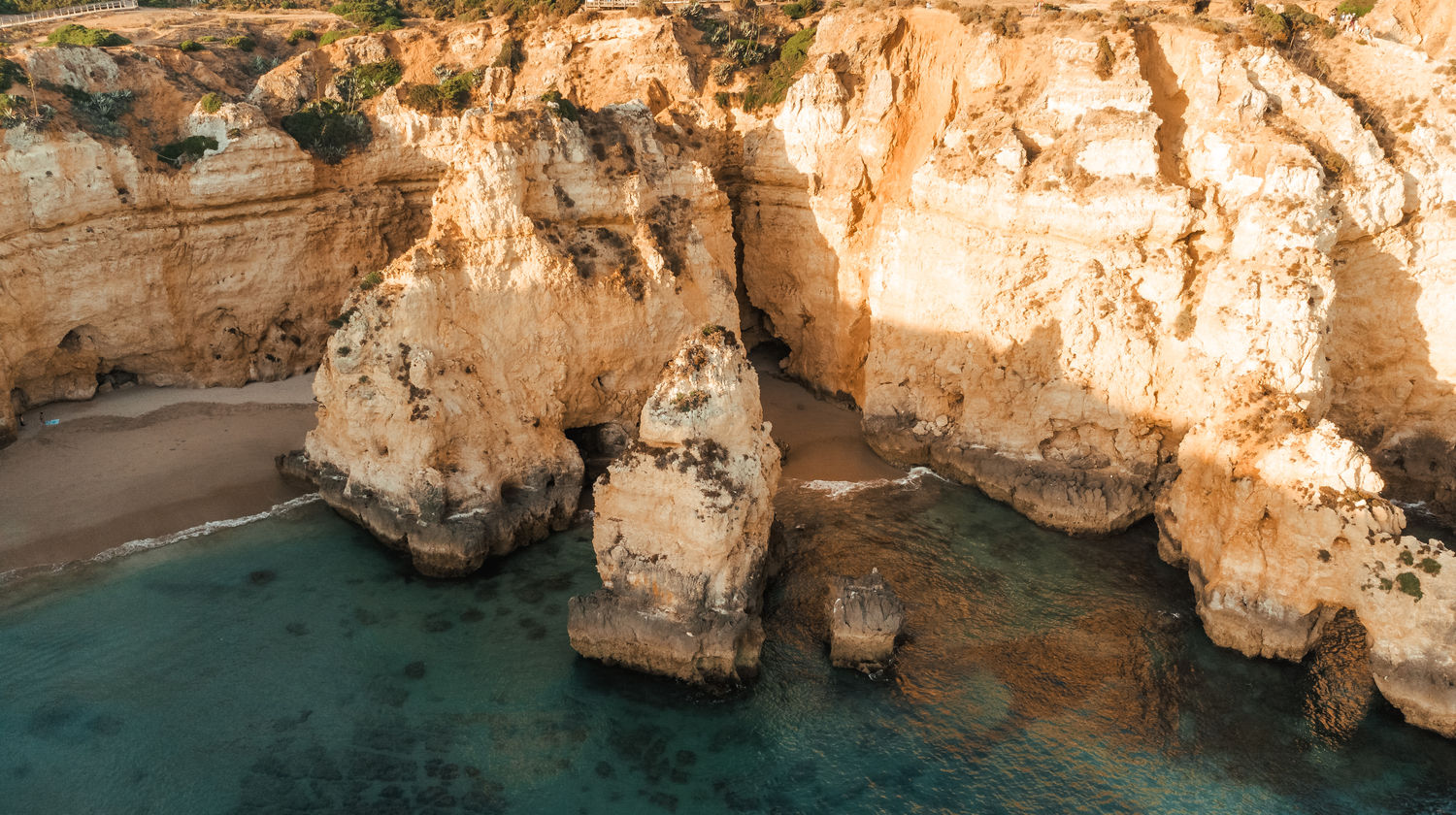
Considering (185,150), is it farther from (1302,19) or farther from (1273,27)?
(1302,19)

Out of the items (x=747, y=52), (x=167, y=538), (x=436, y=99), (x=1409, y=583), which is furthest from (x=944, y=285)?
(x=167, y=538)

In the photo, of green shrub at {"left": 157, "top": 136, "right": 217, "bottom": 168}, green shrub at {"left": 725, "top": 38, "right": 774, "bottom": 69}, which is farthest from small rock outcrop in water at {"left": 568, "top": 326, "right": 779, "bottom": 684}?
green shrub at {"left": 157, "top": 136, "right": 217, "bottom": 168}

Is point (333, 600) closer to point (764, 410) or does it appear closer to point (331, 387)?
point (331, 387)

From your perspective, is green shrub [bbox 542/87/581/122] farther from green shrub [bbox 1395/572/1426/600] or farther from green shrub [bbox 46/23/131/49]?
green shrub [bbox 1395/572/1426/600]

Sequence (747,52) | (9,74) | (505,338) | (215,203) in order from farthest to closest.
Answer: (747,52) → (215,203) → (9,74) → (505,338)

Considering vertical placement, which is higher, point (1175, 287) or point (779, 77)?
point (779, 77)

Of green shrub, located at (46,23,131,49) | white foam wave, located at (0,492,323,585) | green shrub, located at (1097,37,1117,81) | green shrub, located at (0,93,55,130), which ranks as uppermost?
green shrub, located at (46,23,131,49)

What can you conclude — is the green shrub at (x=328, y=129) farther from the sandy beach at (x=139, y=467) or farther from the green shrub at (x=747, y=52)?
the green shrub at (x=747, y=52)

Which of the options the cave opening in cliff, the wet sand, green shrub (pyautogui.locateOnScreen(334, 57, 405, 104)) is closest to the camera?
the cave opening in cliff
